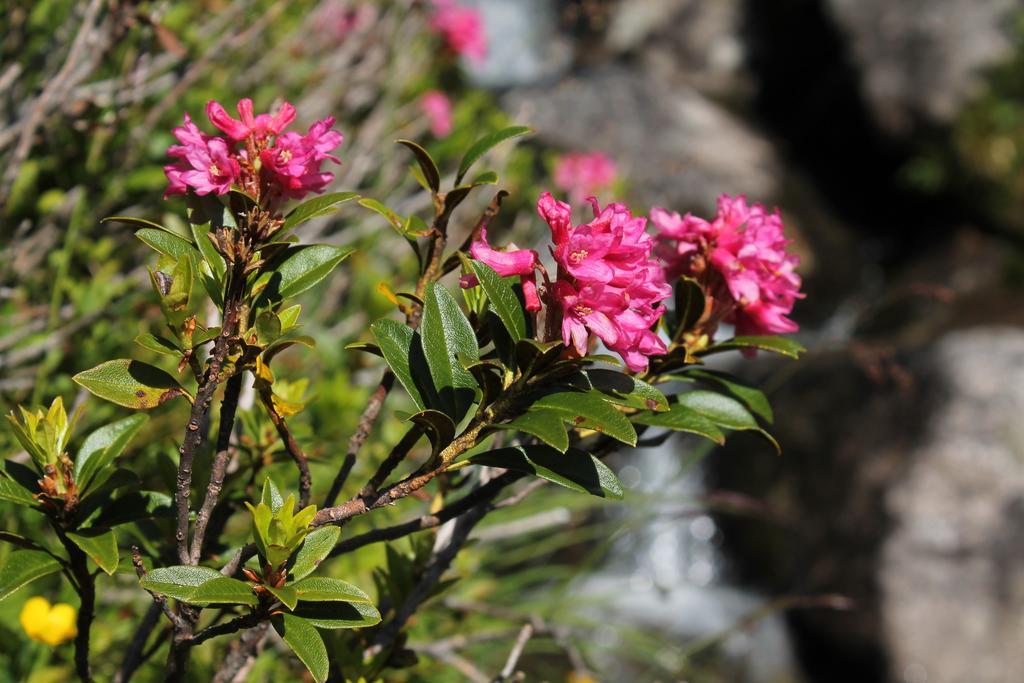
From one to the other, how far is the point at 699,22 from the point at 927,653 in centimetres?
697

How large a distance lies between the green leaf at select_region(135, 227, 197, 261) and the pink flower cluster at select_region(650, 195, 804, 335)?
510 mm

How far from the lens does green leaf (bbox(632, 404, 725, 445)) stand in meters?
0.94

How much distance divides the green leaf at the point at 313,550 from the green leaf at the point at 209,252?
0.26 meters

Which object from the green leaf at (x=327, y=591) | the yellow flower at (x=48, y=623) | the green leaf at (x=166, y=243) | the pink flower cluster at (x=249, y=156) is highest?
the pink flower cluster at (x=249, y=156)

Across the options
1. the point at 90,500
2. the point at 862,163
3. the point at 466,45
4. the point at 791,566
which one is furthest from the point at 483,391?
the point at 862,163

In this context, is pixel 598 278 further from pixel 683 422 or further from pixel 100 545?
pixel 100 545

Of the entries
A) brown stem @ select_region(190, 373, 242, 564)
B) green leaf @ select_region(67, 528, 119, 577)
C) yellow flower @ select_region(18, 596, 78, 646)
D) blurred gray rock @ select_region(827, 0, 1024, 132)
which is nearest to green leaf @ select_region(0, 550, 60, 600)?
green leaf @ select_region(67, 528, 119, 577)

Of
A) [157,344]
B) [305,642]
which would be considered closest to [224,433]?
[157,344]

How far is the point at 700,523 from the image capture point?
17.2 ft

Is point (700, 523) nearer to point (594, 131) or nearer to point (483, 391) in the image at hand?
point (594, 131)

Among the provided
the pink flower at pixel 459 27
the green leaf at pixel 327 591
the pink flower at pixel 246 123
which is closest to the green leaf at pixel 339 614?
→ the green leaf at pixel 327 591

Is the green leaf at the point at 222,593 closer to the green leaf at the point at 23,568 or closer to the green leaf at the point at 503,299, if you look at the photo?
the green leaf at the point at 23,568

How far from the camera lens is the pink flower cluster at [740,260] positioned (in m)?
1.05

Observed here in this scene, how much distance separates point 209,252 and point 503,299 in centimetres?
29
